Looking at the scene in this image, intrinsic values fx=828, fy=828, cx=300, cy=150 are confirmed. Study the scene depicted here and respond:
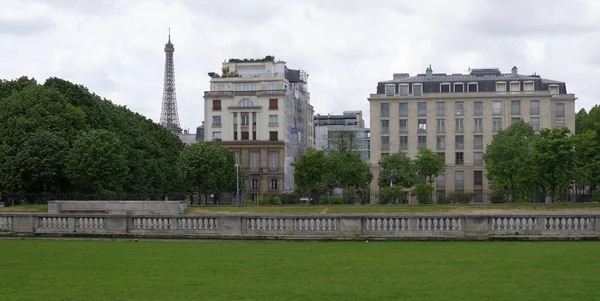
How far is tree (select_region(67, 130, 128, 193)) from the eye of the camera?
210 feet

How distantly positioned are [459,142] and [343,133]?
14659mm

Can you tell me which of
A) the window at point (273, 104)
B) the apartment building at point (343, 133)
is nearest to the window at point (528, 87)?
the apartment building at point (343, 133)

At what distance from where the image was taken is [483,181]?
101875 mm

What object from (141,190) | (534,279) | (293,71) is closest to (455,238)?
(534,279)

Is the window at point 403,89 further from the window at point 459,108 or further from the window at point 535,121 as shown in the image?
the window at point 535,121

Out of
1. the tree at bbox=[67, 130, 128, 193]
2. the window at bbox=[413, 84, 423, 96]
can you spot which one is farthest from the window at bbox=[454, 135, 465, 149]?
the tree at bbox=[67, 130, 128, 193]

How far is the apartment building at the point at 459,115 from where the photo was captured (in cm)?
10200

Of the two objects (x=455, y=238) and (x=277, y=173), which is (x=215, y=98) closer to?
(x=277, y=173)

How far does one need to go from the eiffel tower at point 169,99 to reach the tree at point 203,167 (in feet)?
296

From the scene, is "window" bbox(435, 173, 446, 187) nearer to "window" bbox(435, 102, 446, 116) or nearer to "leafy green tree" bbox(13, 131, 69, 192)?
"window" bbox(435, 102, 446, 116)

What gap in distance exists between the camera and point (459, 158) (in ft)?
338

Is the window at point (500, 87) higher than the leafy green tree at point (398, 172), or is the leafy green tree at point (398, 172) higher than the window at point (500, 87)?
the window at point (500, 87)

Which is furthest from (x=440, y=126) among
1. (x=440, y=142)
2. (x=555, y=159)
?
(x=555, y=159)

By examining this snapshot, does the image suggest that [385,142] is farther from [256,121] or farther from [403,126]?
[256,121]
